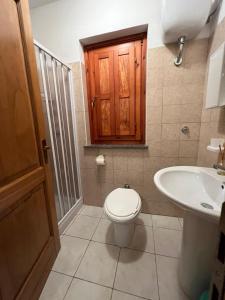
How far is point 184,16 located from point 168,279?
6.64ft

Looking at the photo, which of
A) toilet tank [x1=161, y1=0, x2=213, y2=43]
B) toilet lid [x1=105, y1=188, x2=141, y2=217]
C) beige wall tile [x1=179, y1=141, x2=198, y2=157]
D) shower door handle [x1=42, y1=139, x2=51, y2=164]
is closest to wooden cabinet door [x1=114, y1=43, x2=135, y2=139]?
toilet tank [x1=161, y1=0, x2=213, y2=43]

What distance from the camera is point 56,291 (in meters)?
1.01

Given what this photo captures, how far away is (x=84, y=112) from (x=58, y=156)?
63 centimetres

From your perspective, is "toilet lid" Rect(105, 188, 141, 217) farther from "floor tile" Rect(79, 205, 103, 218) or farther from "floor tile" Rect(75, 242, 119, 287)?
"floor tile" Rect(79, 205, 103, 218)

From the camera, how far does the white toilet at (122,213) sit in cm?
118

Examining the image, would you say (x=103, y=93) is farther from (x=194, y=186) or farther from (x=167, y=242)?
(x=167, y=242)

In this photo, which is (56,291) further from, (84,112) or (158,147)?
(84,112)

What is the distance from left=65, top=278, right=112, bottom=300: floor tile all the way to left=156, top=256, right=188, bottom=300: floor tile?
0.39m

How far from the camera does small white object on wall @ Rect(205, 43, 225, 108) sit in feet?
3.05

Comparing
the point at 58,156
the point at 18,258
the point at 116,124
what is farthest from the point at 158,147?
the point at 18,258

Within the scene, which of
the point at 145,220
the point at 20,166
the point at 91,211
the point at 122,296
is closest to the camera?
the point at 20,166

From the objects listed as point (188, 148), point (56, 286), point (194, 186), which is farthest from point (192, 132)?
point (56, 286)

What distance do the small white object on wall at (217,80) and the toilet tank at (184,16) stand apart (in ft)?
1.08

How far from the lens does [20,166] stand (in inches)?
32.2
